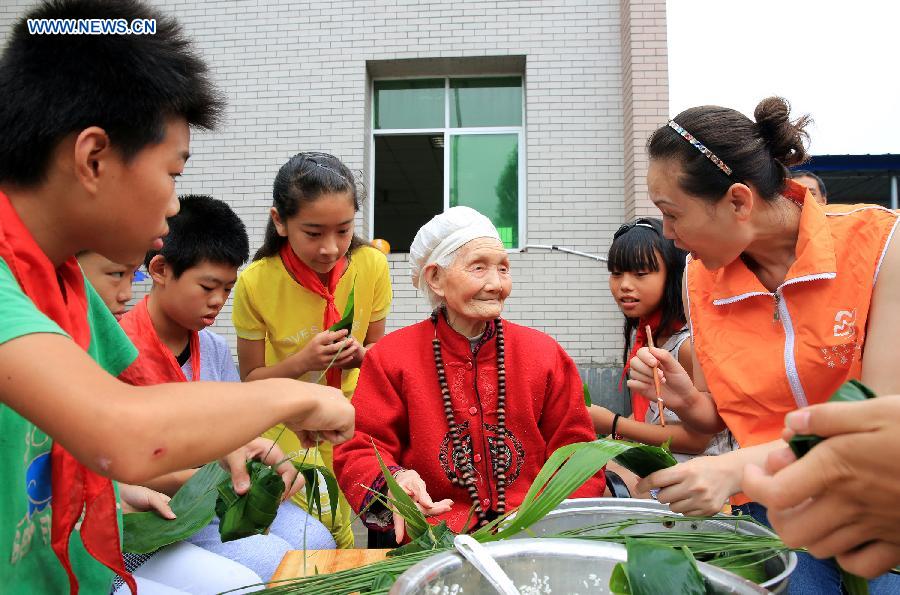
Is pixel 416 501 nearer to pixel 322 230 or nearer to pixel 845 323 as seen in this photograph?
pixel 845 323

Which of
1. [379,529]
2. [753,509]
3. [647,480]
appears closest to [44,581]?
[379,529]

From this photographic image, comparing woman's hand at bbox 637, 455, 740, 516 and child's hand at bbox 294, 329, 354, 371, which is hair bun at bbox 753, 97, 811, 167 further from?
child's hand at bbox 294, 329, 354, 371

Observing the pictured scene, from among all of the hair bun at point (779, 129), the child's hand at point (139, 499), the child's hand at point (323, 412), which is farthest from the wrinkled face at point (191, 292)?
the hair bun at point (779, 129)

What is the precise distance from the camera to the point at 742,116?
2.03 metres

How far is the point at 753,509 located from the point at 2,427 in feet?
5.95

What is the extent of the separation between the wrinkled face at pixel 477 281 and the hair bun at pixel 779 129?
34.4 inches

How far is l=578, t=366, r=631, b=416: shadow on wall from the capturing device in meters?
6.23

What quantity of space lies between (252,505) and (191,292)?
126 cm

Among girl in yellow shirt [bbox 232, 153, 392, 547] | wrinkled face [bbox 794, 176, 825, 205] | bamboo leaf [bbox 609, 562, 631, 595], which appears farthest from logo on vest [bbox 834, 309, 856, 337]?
wrinkled face [bbox 794, 176, 825, 205]

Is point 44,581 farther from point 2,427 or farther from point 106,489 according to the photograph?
point 2,427

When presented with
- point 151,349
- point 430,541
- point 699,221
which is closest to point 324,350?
point 151,349

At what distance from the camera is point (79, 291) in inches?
53.6

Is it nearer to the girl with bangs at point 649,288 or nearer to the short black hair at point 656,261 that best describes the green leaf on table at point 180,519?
the girl with bangs at point 649,288

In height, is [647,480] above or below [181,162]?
below
